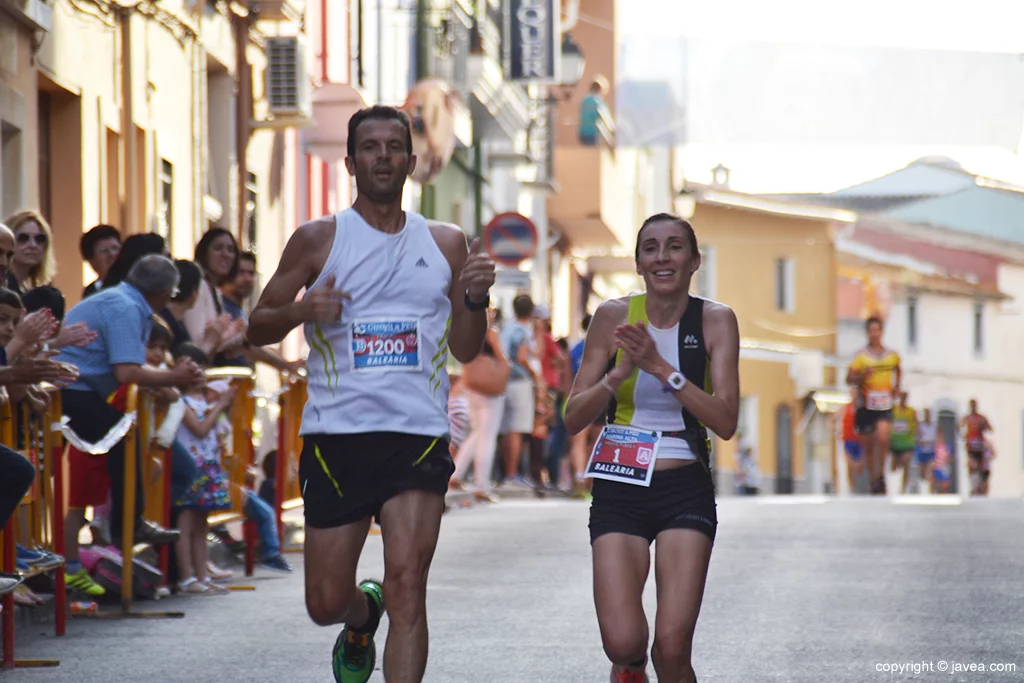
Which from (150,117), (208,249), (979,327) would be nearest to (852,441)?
(150,117)

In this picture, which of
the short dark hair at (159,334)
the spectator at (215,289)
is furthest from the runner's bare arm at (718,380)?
the spectator at (215,289)

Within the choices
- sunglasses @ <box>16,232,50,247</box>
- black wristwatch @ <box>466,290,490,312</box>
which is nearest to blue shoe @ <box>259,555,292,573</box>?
sunglasses @ <box>16,232,50,247</box>

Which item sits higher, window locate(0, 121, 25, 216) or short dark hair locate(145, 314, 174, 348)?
window locate(0, 121, 25, 216)

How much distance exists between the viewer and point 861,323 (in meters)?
68.6

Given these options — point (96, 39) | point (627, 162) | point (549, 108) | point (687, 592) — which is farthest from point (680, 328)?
point (627, 162)

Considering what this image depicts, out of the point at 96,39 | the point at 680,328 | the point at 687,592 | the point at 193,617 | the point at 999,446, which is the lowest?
the point at 999,446

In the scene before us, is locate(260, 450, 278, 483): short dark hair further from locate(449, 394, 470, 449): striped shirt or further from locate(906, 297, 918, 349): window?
locate(906, 297, 918, 349): window

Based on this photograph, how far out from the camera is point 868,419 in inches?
926

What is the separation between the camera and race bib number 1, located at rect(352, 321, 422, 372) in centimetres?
709

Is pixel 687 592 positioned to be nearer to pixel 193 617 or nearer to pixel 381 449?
pixel 381 449

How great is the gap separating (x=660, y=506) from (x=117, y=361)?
14.6 feet

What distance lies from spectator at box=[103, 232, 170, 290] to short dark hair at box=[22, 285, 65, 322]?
0.69 meters

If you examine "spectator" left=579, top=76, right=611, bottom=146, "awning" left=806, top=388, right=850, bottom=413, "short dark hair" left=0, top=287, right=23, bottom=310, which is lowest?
"awning" left=806, top=388, right=850, bottom=413

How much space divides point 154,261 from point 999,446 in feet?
197
